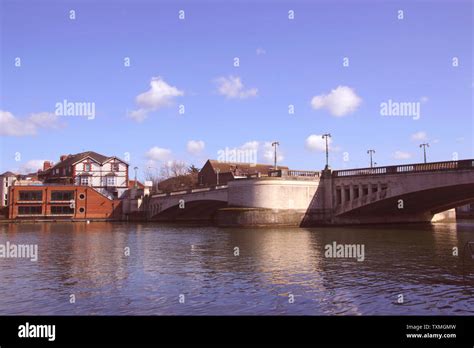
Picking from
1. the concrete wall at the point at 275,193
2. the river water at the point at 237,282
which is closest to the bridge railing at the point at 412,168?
the concrete wall at the point at 275,193

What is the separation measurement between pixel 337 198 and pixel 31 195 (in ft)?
203

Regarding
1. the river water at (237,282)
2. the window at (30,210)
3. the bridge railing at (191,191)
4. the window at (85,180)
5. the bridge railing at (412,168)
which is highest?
the window at (85,180)

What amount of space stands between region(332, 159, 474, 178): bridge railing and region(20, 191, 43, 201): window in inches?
2361

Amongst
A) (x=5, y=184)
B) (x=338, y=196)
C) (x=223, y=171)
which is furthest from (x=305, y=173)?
(x=5, y=184)

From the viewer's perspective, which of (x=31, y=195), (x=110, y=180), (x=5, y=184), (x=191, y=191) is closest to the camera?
(x=191, y=191)

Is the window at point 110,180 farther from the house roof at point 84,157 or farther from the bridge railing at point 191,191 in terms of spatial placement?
the bridge railing at point 191,191

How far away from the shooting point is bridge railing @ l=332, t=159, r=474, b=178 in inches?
2084

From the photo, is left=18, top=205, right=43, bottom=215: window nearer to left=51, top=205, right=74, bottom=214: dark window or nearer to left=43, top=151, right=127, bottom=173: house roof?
left=51, top=205, right=74, bottom=214: dark window

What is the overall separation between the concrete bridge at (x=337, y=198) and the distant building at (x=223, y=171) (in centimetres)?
3578

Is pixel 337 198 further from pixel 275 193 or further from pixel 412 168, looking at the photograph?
pixel 412 168

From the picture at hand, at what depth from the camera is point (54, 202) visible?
317 feet

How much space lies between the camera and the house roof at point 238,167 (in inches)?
4472

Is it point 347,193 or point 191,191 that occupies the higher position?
point 191,191
